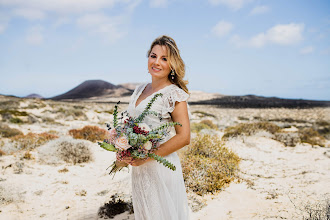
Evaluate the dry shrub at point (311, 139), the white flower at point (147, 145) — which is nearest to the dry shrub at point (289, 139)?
the dry shrub at point (311, 139)

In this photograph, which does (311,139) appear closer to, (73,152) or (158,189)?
(73,152)

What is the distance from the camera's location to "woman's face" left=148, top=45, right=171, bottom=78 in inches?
83.0

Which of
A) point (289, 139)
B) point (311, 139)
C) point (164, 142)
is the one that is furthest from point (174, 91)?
point (311, 139)

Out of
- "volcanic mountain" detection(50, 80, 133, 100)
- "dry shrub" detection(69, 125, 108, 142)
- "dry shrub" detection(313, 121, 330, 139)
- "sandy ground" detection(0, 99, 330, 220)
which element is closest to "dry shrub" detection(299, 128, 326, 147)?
"dry shrub" detection(313, 121, 330, 139)

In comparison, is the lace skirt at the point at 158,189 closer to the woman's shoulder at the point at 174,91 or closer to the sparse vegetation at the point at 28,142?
the woman's shoulder at the point at 174,91

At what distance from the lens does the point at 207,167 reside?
4906 millimetres

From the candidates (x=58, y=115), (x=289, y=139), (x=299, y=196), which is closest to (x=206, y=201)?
(x=299, y=196)

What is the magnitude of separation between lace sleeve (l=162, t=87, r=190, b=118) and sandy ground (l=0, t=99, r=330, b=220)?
256cm

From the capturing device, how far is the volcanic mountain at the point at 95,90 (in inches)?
3568

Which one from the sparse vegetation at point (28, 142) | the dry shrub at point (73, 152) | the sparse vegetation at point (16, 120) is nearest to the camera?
the dry shrub at point (73, 152)

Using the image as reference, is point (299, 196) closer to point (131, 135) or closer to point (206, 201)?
point (206, 201)

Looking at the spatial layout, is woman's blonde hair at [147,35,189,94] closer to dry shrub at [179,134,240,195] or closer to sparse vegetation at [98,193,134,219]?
sparse vegetation at [98,193,134,219]

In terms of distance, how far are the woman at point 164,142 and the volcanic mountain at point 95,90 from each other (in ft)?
288

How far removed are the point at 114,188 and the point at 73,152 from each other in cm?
226
